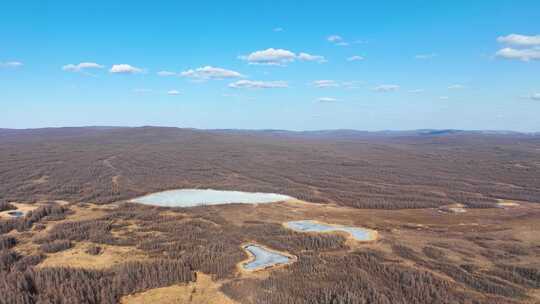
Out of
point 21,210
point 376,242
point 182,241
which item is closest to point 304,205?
point 376,242

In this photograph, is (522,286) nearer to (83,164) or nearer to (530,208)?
(530,208)

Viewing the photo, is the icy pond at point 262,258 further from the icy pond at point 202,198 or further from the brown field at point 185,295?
the icy pond at point 202,198

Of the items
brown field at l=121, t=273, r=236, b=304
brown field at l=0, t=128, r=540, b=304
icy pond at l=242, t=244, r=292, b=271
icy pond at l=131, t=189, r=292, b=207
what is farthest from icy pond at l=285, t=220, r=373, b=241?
brown field at l=121, t=273, r=236, b=304

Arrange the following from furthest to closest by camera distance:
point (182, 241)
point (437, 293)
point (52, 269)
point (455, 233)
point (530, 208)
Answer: point (530, 208), point (455, 233), point (182, 241), point (52, 269), point (437, 293)

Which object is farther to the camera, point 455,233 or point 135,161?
point 135,161

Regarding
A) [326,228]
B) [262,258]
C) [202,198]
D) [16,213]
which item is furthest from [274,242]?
[16,213]

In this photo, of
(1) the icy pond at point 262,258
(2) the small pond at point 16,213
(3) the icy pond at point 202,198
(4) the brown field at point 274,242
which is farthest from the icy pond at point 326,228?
(2) the small pond at point 16,213

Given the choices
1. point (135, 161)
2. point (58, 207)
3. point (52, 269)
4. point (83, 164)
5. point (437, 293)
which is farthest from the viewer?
point (135, 161)
